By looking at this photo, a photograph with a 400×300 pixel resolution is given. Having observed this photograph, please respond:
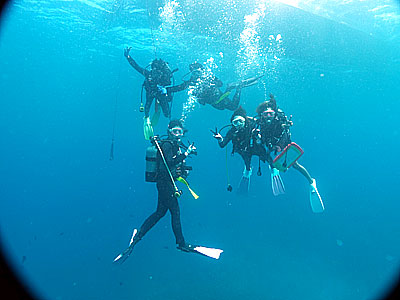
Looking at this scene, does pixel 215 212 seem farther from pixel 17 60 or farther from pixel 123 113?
pixel 123 113

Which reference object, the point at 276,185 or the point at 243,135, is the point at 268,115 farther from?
the point at 276,185

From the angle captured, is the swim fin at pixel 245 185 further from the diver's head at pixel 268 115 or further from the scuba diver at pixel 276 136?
the diver's head at pixel 268 115

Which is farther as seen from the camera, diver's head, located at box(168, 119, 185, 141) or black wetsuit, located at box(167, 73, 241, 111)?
black wetsuit, located at box(167, 73, 241, 111)

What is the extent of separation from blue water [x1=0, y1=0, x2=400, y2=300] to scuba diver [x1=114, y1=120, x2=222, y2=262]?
3333 millimetres

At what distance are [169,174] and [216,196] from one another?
1975cm

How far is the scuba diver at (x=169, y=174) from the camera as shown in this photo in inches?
282

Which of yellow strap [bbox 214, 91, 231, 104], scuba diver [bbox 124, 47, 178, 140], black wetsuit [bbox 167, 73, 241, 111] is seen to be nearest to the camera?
scuba diver [bbox 124, 47, 178, 140]

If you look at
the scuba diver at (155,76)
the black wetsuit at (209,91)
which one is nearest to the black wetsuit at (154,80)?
the scuba diver at (155,76)

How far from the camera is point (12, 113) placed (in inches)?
2389

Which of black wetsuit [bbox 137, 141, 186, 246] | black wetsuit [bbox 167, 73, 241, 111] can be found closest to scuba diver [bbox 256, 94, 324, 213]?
black wetsuit [bbox 137, 141, 186, 246]

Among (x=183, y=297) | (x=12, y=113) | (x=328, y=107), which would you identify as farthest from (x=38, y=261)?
(x=12, y=113)

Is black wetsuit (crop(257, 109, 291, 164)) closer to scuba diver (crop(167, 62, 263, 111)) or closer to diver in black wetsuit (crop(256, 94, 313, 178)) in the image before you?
diver in black wetsuit (crop(256, 94, 313, 178))

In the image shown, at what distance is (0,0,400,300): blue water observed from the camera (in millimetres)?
15031

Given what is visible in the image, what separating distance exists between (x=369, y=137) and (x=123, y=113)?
2751 inches
